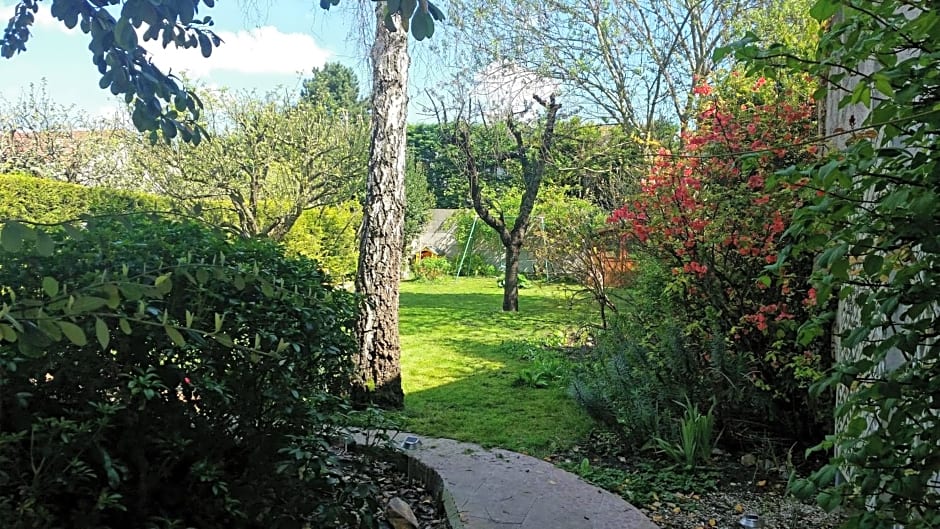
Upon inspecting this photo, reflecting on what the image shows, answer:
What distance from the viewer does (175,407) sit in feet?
6.69

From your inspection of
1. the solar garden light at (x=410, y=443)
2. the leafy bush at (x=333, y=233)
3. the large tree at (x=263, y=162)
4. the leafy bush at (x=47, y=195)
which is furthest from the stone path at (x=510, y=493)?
the leafy bush at (x=333, y=233)

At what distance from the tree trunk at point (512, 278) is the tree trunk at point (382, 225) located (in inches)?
208

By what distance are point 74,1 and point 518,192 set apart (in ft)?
34.6

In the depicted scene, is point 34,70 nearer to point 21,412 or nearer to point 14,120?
point 21,412

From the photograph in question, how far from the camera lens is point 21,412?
1812 millimetres

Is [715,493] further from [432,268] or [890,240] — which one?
[432,268]

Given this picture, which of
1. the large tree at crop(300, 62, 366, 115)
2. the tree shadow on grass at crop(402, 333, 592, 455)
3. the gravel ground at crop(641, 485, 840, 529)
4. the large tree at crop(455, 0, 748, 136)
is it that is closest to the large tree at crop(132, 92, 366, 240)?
the large tree at crop(300, 62, 366, 115)

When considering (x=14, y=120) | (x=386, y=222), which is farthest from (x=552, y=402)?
(x=14, y=120)

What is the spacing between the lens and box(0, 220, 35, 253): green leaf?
648 millimetres

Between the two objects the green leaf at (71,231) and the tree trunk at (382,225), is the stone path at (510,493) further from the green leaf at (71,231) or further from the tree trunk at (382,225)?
the green leaf at (71,231)

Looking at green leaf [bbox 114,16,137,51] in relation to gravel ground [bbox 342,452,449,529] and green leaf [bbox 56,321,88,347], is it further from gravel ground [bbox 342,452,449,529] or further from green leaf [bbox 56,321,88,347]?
gravel ground [bbox 342,452,449,529]

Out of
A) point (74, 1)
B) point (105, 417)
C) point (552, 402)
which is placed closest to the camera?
point (74, 1)

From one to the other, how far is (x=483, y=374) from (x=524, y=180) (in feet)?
15.1

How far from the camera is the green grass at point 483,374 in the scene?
13.7 ft
